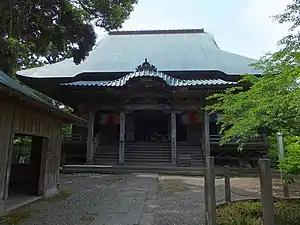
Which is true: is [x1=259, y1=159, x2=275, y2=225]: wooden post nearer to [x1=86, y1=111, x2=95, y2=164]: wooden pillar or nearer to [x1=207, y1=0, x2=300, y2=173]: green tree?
[x1=207, y1=0, x2=300, y2=173]: green tree

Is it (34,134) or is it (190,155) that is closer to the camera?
(34,134)

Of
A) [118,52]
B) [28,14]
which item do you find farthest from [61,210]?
[118,52]

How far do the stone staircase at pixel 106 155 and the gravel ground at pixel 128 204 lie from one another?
4.09m

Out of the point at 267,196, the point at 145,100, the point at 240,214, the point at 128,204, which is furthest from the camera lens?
the point at 145,100

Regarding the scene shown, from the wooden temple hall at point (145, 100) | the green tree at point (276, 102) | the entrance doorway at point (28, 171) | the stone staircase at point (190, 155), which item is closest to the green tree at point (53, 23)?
the entrance doorway at point (28, 171)

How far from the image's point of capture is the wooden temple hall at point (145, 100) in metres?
12.8

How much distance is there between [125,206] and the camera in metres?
5.70

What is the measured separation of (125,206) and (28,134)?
2721mm

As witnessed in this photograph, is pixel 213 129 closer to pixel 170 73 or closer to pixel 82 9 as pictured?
pixel 170 73

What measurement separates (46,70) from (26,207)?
11964 millimetres

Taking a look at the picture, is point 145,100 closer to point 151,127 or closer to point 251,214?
point 151,127

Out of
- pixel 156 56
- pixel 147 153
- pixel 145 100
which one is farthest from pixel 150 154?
pixel 156 56

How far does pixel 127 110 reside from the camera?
13391 mm

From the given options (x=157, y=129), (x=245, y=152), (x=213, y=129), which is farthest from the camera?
(x=157, y=129)
